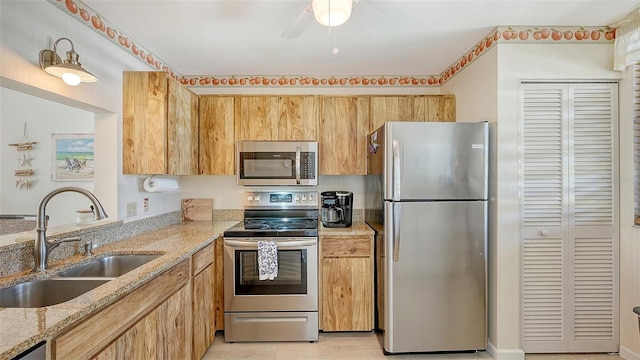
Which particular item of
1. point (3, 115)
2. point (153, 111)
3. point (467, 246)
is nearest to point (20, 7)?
point (153, 111)

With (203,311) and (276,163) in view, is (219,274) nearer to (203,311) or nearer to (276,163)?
(203,311)

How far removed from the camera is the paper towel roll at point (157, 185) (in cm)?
235

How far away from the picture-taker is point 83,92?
69.5 inches

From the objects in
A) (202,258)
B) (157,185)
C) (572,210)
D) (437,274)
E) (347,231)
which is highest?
(157,185)

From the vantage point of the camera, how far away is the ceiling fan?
137cm

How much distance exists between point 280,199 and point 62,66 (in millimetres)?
1871

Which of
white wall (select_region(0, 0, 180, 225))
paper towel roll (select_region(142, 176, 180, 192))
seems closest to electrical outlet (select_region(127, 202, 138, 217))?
white wall (select_region(0, 0, 180, 225))

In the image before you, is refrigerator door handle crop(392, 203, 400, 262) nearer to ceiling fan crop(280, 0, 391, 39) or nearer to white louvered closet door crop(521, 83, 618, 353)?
white louvered closet door crop(521, 83, 618, 353)

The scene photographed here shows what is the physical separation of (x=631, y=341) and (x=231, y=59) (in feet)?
12.0

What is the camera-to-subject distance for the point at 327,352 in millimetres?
2266

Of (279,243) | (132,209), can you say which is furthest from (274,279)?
(132,209)

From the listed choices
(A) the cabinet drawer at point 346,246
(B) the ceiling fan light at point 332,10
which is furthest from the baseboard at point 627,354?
(B) the ceiling fan light at point 332,10

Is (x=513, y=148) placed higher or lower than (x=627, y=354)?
higher

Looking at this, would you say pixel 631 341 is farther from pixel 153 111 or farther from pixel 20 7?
pixel 20 7
